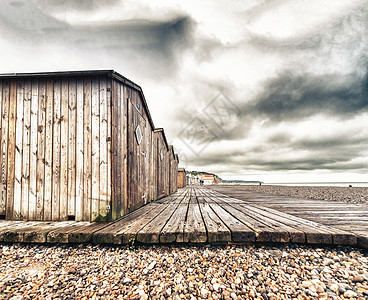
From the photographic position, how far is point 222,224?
236 cm

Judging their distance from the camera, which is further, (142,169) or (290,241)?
(142,169)

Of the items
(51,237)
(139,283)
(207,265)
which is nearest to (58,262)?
(51,237)

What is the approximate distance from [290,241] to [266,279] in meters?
0.70

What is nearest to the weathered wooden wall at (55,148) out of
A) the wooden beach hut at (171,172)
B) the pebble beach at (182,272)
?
the pebble beach at (182,272)

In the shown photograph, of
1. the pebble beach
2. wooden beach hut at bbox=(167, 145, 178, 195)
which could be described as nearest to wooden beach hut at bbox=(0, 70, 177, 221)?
the pebble beach

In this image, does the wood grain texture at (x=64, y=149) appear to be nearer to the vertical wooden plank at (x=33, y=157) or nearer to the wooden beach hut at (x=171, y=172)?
the vertical wooden plank at (x=33, y=157)

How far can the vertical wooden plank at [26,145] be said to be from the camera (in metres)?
3.05

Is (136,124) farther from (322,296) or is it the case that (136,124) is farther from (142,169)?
(322,296)

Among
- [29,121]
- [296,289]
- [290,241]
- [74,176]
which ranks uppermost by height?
[29,121]

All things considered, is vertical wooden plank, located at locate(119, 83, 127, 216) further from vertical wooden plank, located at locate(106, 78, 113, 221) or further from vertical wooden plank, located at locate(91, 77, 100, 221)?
vertical wooden plank, located at locate(91, 77, 100, 221)

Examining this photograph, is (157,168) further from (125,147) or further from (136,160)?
(125,147)

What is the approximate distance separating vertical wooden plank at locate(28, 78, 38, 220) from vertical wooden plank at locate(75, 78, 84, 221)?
838 mm

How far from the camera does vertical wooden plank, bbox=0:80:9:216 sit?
308 cm

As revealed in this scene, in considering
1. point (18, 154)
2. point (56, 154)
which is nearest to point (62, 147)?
point (56, 154)
